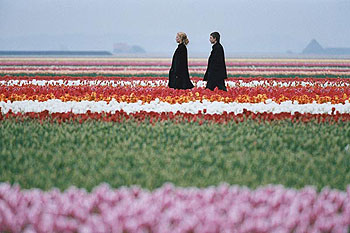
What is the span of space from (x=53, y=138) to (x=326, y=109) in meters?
5.87

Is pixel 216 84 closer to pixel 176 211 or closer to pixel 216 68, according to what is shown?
pixel 216 68

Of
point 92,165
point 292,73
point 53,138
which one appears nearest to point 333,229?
point 92,165

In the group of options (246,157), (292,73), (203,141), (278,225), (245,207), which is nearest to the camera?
(278,225)

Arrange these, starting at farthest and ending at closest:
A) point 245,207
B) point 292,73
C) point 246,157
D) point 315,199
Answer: point 292,73 → point 246,157 → point 315,199 → point 245,207

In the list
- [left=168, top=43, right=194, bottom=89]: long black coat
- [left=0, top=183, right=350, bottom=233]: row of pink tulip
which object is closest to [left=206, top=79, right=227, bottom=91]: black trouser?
[left=168, top=43, right=194, bottom=89]: long black coat

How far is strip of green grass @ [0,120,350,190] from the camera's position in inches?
222

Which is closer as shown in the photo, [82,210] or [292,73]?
[82,210]

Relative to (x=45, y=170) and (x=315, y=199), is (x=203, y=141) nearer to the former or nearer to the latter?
(x=45, y=170)

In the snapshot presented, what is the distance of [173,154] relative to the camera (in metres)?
6.73

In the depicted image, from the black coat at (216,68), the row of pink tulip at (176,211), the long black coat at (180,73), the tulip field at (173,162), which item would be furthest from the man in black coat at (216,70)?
the row of pink tulip at (176,211)

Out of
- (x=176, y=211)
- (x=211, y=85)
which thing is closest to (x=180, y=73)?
(x=211, y=85)

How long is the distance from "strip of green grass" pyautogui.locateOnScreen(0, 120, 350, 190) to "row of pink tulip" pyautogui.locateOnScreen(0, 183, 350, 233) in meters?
0.69

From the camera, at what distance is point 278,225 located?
404 centimetres

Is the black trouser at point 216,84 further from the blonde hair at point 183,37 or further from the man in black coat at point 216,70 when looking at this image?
the blonde hair at point 183,37
